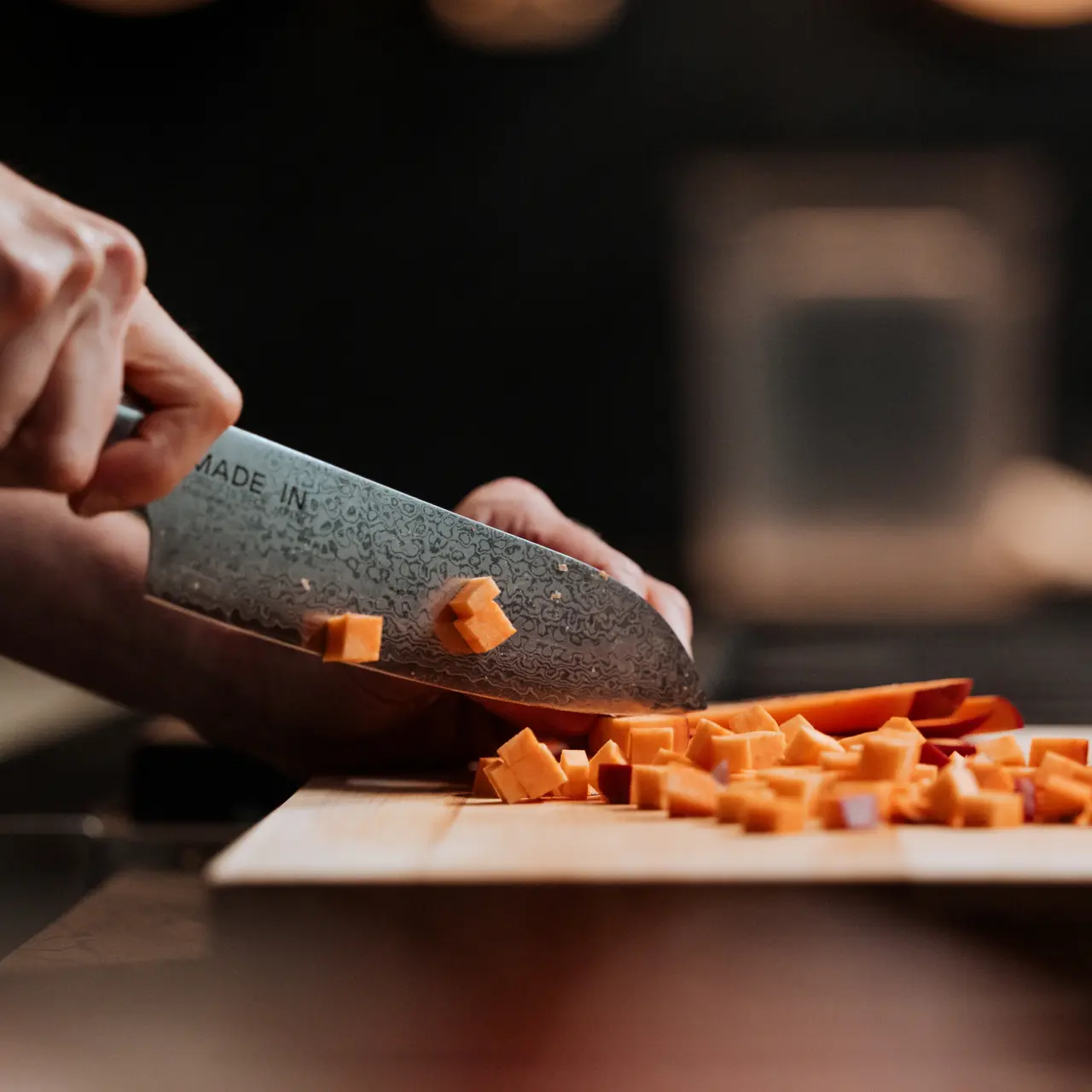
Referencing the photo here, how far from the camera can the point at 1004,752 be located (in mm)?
1043

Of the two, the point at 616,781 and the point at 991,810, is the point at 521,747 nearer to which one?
the point at 616,781

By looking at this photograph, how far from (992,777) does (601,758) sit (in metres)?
0.31

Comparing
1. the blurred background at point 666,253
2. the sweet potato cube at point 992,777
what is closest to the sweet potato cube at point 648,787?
the sweet potato cube at point 992,777

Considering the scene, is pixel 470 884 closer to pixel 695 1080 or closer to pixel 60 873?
pixel 695 1080

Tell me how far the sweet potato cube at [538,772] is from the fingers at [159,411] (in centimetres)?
34

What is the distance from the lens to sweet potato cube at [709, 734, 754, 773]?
101cm

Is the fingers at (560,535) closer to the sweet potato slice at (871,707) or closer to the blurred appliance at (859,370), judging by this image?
the sweet potato slice at (871,707)

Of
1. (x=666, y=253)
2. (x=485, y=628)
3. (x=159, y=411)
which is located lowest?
(x=485, y=628)

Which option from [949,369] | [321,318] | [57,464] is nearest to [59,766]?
[57,464]

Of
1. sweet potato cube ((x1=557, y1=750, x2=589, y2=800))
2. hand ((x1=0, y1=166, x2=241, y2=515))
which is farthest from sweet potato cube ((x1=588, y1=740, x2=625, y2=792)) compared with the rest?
hand ((x1=0, y1=166, x2=241, y2=515))

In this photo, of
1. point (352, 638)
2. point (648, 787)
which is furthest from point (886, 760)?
point (352, 638)

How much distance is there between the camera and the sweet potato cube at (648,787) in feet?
3.13

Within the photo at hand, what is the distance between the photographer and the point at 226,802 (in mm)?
1392

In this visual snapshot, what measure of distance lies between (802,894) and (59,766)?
1160 millimetres
